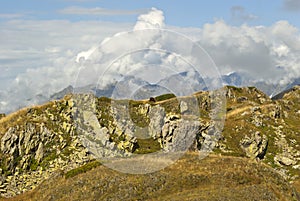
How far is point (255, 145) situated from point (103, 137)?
35.8 m

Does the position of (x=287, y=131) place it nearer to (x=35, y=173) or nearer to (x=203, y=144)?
(x=203, y=144)

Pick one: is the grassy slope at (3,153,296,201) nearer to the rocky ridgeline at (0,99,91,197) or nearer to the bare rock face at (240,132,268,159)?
the rocky ridgeline at (0,99,91,197)

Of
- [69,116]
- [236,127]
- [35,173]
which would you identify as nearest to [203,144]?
[236,127]

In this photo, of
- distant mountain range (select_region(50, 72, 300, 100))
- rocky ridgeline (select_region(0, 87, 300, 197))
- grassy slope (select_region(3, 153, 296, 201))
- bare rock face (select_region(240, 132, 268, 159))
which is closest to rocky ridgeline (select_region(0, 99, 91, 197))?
rocky ridgeline (select_region(0, 87, 300, 197))

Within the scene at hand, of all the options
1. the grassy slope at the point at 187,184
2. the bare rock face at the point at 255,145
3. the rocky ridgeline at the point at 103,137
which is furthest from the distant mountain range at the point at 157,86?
the bare rock face at the point at 255,145

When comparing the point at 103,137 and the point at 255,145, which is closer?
the point at 103,137

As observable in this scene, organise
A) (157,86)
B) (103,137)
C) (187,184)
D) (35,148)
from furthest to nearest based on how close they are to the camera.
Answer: (35,148), (103,137), (187,184), (157,86)

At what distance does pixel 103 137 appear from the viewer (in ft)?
235

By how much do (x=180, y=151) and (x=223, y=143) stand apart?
36113 millimetres

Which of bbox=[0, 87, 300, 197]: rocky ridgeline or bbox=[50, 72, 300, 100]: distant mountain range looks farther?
bbox=[0, 87, 300, 197]: rocky ridgeline

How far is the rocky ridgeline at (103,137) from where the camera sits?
6612 centimetres

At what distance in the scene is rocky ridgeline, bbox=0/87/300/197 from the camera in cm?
6612

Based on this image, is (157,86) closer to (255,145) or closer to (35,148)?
(35,148)

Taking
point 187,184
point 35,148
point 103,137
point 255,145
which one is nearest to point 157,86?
point 187,184
